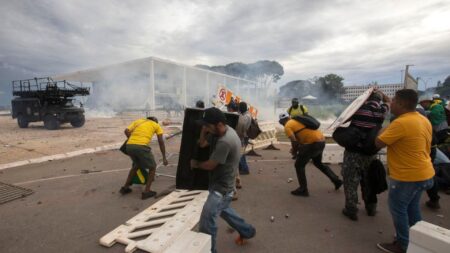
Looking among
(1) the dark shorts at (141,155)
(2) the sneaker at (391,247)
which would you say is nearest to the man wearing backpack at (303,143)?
(2) the sneaker at (391,247)

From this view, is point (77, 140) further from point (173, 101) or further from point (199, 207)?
point (173, 101)

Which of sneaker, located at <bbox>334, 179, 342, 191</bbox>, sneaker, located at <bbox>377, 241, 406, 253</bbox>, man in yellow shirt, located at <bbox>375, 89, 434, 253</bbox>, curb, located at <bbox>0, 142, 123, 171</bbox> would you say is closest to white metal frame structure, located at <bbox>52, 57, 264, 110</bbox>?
curb, located at <bbox>0, 142, 123, 171</bbox>

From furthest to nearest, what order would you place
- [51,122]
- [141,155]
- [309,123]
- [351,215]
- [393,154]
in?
1. [51,122]
2. [141,155]
3. [309,123]
4. [351,215]
5. [393,154]

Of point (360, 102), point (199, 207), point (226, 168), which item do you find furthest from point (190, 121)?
point (360, 102)

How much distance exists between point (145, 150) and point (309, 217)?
2771 millimetres

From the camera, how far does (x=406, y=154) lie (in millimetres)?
2465

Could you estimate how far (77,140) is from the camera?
10.3m

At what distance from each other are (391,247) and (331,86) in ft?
120

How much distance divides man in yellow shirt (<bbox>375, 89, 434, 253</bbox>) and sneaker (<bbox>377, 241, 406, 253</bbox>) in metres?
0.12

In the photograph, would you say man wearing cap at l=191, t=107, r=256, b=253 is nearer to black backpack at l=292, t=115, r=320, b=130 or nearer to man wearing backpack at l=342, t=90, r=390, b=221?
man wearing backpack at l=342, t=90, r=390, b=221

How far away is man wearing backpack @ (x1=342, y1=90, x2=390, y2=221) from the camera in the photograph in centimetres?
323

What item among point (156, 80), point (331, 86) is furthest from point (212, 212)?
point (331, 86)

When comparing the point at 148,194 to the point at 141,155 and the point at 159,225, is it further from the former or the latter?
the point at 159,225

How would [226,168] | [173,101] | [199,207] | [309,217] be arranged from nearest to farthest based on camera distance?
[226,168] < [309,217] < [199,207] < [173,101]
